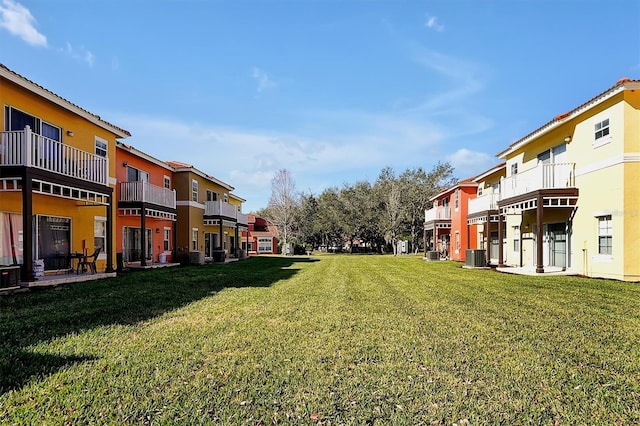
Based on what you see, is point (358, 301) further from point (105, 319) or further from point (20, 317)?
point (20, 317)

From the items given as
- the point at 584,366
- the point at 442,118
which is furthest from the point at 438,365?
the point at 442,118

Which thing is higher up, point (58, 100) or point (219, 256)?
point (58, 100)

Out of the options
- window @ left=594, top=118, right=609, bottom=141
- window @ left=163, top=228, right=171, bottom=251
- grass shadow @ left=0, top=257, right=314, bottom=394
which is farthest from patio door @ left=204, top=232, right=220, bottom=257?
window @ left=594, top=118, right=609, bottom=141

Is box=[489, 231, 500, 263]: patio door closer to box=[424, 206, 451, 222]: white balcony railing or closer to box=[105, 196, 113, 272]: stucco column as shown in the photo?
box=[424, 206, 451, 222]: white balcony railing

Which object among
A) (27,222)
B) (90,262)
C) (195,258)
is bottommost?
(195,258)

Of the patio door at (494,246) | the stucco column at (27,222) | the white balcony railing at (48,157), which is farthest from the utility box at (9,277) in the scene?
the patio door at (494,246)

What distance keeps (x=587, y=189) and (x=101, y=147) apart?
1966 cm

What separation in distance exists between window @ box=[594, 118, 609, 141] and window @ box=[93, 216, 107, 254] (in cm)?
2000

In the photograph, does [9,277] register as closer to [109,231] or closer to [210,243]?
[109,231]

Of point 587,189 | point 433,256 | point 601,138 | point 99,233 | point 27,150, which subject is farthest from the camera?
point 433,256

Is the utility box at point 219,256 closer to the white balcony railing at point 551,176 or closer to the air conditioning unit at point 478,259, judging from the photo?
the air conditioning unit at point 478,259

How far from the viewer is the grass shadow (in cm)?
→ 450

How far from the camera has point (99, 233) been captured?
1633cm

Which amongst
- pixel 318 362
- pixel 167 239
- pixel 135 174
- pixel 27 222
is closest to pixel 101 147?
pixel 135 174
